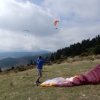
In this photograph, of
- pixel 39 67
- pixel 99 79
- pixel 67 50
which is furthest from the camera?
pixel 67 50

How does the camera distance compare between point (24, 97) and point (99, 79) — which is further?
point (99, 79)

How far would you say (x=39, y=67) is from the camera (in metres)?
17.8

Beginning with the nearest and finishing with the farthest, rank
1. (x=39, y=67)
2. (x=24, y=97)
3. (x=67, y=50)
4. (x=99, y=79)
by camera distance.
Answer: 1. (x=24, y=97)
2. (x=99, y=79)
3. (x=39, y=67)
4. (x=67, y=50)

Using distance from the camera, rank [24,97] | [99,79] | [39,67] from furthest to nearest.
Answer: [39,67] < [99,79] < [24,97]

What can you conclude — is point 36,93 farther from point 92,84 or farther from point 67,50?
point 67,50

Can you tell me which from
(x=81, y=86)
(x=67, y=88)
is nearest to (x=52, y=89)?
(x=67, y=88)

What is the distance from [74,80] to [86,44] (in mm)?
97051

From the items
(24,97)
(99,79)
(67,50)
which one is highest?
(67,50)

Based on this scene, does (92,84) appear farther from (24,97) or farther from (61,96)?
(24,97)

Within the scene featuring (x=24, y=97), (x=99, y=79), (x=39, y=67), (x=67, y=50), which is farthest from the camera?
(x=67, y=50)

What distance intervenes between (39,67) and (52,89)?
2.85 m

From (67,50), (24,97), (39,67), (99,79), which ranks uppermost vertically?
(67,50)

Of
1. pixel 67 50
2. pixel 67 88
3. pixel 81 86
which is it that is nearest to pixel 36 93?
pixel 67 88

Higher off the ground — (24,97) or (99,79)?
(99,79)
